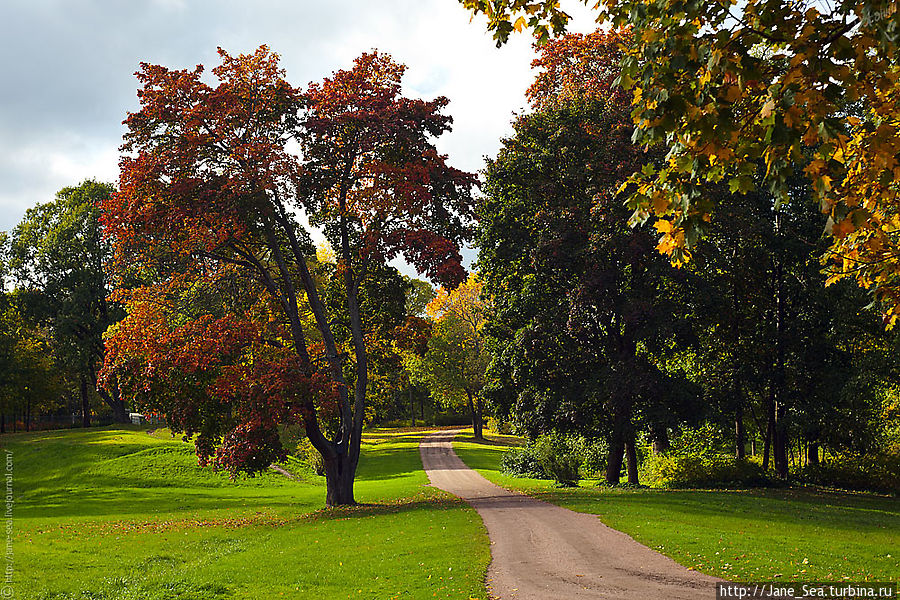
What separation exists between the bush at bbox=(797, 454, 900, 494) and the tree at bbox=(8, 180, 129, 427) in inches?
1878

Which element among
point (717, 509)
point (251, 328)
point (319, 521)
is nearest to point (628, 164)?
point (717, 509)

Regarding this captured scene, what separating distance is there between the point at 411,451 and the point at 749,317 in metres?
30.5

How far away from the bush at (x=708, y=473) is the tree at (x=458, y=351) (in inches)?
1139

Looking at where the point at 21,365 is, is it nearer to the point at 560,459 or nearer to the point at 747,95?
the point at 560,459

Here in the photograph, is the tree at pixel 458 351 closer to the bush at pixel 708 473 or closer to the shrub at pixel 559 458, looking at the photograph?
the shrub at pixel 559 458

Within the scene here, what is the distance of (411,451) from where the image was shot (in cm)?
5181

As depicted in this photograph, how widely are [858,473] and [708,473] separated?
595 cm

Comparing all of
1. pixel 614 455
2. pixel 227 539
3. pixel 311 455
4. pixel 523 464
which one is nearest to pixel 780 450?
pixel 614 455

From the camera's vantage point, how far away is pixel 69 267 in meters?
52.1

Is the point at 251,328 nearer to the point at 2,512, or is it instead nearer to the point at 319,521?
the point at 319,521

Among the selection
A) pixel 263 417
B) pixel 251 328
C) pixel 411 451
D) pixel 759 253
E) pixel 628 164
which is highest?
pixel 628 164
